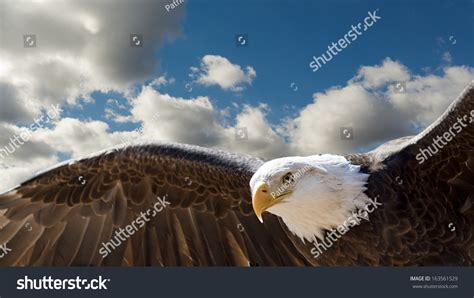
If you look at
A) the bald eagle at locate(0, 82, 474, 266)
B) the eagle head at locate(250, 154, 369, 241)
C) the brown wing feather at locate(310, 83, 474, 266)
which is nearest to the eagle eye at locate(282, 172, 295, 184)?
the eagle head at locate(250, 154, 369, 241)

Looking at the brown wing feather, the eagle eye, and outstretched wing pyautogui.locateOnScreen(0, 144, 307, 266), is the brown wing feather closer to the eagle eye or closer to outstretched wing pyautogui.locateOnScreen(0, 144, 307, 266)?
the eagle eye

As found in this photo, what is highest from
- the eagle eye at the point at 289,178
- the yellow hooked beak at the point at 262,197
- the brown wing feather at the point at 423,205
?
the eagle eye at the point at 289,178

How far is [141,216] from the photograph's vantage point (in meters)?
6.16

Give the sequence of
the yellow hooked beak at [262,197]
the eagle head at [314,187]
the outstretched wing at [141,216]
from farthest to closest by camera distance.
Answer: the outstretched wing at [141,216], the eagle head at [314,187], the yellow hooked beak at [262,197]

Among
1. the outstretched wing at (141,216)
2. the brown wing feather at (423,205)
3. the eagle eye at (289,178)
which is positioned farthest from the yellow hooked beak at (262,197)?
the outstretched wing at (141,216)

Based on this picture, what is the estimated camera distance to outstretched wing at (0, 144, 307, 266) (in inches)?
238

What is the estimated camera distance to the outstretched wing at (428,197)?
5.14m

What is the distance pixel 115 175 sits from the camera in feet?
19.9

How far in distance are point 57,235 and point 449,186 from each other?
3.56m

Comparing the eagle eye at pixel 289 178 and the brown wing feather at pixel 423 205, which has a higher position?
the eagle eye at pixel 289 178

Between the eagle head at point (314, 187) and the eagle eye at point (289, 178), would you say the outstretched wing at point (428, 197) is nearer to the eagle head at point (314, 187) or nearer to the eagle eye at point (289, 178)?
the eagle head at point (314, 187)

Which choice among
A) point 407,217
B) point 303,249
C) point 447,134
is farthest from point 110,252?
point 447,134

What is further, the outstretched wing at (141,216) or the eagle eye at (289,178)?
the outstretched wing at (141,216)

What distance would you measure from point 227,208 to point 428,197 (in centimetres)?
187
